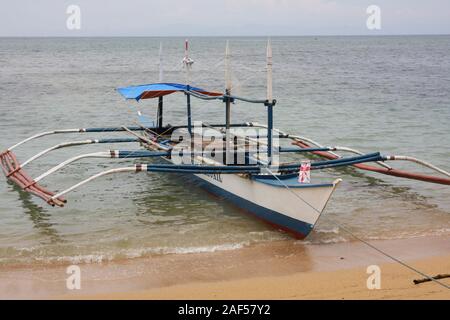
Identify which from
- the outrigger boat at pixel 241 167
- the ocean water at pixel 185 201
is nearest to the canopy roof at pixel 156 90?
the outrigger boat at pixel 241 167

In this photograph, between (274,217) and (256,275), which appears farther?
(274,217)

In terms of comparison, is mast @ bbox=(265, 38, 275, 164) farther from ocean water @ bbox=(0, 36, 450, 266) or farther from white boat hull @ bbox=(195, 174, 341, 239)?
ocean water @ bbox=(0, 36, 450, 266)

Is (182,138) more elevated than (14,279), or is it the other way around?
(182,138)

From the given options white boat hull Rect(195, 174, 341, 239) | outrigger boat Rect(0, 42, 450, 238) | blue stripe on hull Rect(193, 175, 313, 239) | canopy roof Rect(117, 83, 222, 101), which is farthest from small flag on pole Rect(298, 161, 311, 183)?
canopy roof Rect(117, 83, 222, 101)

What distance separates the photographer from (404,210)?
35.7 feet

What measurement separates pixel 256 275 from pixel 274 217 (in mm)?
1872

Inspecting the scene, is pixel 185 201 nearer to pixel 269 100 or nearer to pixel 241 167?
pixel 241 167

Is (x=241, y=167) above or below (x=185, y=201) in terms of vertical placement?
above

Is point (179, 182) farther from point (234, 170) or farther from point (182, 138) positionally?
point (234, 170)

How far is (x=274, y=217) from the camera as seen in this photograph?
9.39 meters

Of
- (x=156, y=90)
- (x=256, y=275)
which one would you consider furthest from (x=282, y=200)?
(x=156, y=90)

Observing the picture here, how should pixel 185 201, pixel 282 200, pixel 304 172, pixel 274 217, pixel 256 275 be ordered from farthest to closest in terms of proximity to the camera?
pixel 185 201, pixel 274 217, pixel 282 200, pixel 304 172, pixel 256 275
